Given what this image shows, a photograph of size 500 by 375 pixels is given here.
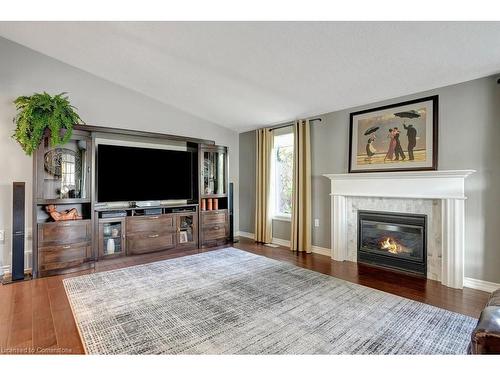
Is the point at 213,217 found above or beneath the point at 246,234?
above

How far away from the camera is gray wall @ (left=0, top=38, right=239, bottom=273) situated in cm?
333

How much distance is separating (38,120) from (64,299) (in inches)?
81.9

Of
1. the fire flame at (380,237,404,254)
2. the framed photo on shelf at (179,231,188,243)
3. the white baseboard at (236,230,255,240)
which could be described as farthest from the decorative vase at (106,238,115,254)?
the fire flame at (380,237,404,254)

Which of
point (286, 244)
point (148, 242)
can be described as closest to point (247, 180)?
point (286, 244)

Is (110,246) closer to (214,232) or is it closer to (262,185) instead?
(214,232)

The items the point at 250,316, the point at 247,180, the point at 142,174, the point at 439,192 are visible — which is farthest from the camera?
the point at 247,180

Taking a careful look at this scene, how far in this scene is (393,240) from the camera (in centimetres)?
353

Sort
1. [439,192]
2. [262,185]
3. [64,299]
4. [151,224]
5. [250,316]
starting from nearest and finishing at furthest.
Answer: [250,316] < [64,299] < [439,192] < [151,224] < [262,185]

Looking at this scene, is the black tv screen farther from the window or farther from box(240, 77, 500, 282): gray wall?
box(240, 77, 500, 282): gray wall

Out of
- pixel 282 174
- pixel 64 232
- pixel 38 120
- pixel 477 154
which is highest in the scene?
pixel 38 120

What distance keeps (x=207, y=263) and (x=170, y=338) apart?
1857 millimetres

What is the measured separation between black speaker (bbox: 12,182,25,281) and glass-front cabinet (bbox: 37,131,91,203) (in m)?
0.30

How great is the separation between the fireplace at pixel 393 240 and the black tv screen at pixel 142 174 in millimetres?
2998
